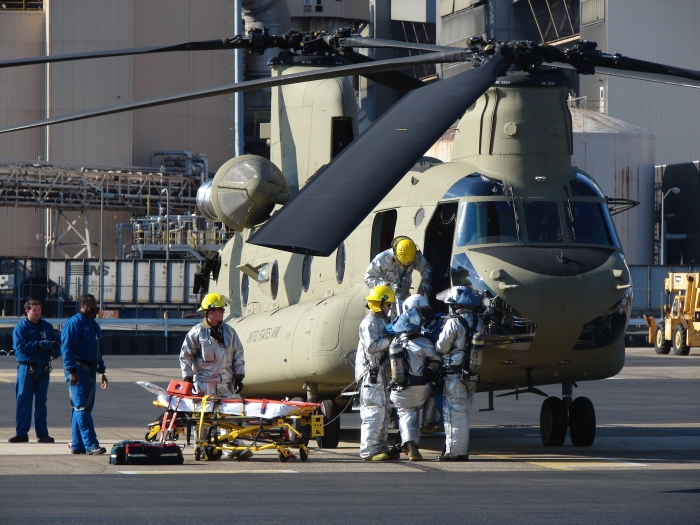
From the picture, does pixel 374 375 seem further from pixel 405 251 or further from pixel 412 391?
pixel 405 251

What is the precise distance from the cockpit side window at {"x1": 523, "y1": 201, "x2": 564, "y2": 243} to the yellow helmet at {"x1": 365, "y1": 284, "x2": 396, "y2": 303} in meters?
1.57

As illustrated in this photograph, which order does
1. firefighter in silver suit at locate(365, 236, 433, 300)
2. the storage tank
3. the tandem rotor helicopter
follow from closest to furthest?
1. the tandem rotor helicopter
2. firefighter in silver suit at locate(365, 236, 433, 300)
3. the storage tank

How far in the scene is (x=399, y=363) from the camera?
11805 millimetres

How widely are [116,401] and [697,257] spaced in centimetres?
4521

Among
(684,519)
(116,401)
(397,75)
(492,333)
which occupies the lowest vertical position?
(116,401)

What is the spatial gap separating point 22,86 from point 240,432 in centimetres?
5489

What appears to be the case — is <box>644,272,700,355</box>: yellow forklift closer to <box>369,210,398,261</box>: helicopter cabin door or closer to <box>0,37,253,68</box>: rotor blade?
<box>369,210,398,261</box>: helicopter cabin door

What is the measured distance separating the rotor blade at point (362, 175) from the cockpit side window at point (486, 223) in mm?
2456

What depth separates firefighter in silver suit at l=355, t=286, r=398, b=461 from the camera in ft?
39.3

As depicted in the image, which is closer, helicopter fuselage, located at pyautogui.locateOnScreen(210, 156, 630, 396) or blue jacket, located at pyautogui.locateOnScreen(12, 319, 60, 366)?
helicopter fuselage, located at pyautogui.locateOnScreen(210, 156, 630, 396)

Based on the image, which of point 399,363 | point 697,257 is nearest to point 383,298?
point 399,363

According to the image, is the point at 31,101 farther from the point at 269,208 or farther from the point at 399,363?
the point at 399,363

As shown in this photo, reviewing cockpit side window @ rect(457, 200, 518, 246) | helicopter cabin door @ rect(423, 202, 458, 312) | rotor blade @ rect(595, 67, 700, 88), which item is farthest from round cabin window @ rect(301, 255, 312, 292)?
rotor blade @ rect(595, 67, 700, 88)

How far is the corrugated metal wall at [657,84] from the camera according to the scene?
151 feet
